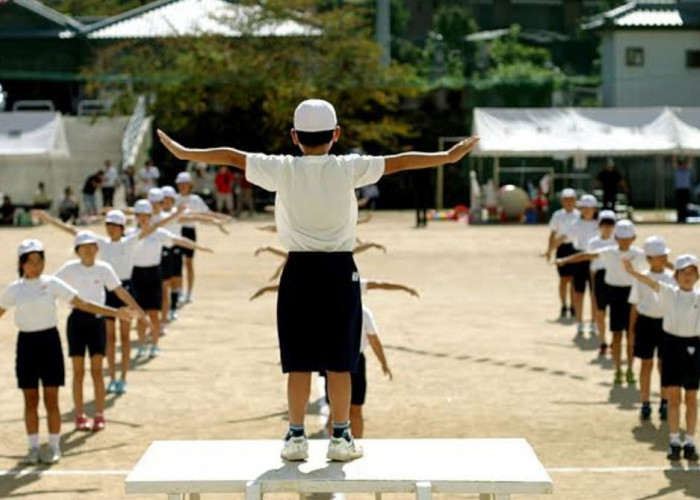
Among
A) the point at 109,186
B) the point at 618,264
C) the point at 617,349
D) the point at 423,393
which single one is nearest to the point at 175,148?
the point at 423,393

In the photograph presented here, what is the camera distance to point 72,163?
5419 centimetres

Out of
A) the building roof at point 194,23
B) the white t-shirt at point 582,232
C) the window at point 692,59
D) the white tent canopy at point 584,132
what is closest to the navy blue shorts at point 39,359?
the white t-shirt at point 582,232

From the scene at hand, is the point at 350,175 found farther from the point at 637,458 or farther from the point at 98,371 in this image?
the point at 98,371

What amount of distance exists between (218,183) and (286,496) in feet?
126

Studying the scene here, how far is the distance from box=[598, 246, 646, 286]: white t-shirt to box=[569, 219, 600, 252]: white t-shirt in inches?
131

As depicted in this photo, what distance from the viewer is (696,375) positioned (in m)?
13.7

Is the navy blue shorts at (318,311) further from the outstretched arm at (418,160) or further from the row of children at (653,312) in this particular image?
the row of children at (653,312)

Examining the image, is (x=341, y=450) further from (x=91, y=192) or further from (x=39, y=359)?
(x=91, y=192)

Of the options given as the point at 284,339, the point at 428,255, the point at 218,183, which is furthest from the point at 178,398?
the point at 218,183

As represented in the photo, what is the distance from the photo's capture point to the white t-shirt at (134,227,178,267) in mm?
19797

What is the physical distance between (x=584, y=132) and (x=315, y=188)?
3974cm

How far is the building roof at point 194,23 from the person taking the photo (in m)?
58.4

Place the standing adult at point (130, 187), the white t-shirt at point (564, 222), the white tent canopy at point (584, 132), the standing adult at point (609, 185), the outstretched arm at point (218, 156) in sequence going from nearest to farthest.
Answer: the outstretched arm at point (218, 156) → the white t-shirt at point (564, 222) → the standing adult at point (609, 185) → the white tent canopy at point (584, 132) → the standing adult at point (130, 187)

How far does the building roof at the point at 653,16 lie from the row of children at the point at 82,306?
44.8m
